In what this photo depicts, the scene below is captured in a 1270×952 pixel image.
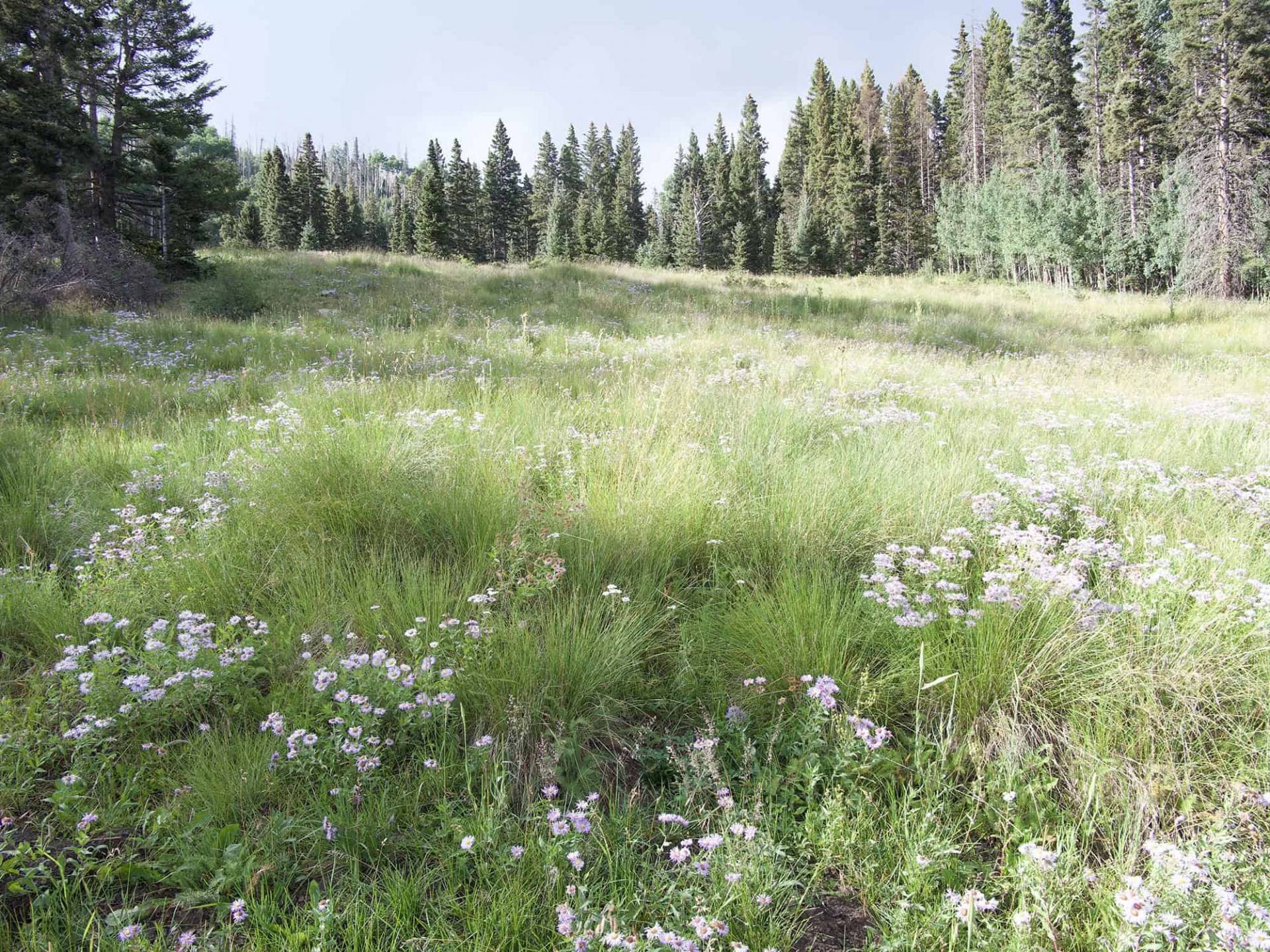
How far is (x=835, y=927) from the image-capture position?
1.54 metres

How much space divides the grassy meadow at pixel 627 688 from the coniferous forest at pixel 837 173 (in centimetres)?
1563

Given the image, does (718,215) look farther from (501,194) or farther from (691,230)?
(501,194)

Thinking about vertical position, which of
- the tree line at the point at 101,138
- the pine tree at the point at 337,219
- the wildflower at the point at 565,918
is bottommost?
the wildflower at the point at 565,918

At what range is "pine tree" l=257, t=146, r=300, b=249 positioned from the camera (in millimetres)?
51406

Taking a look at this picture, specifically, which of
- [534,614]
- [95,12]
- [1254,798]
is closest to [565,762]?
[534,614]

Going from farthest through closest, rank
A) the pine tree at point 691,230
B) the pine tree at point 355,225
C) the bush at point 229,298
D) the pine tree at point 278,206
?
the pine tree at point 355,225 < the pine tree at point 691,230 < the pine tree at point 278,206 < the bush at point 229,298

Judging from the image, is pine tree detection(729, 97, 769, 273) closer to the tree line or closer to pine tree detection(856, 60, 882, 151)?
pine tree detection(856, 60, 882, 151)

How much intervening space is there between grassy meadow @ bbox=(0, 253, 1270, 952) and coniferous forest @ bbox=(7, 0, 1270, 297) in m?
15.6

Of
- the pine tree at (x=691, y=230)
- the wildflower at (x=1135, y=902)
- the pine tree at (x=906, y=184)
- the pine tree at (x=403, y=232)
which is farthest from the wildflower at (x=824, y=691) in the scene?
the pine tree at (x=403, y=232)

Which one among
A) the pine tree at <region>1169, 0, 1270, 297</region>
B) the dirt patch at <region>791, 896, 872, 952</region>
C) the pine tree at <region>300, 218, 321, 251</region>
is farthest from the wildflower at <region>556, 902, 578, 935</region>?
the pine tree at <region>300, 218, 321, 251</region>

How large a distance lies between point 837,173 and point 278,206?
1839 inches

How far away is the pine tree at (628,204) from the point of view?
57.2m

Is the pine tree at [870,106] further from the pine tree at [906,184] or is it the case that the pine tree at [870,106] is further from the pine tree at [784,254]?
the pine tree at [784,254]

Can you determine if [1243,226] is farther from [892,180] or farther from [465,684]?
[892,180]
